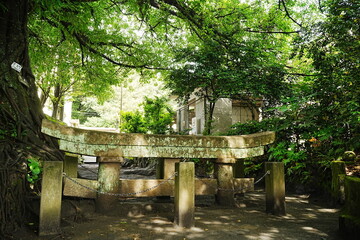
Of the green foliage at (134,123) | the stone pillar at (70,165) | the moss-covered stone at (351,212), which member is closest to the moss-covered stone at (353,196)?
the moss-covered stone at (351,212)

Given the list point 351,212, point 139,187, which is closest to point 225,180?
point 139,187

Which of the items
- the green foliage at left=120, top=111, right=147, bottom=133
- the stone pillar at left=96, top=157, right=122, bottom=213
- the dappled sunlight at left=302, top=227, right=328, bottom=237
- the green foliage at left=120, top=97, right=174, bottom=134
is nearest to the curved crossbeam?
the stone pillar at left=96, top=157, right=122, bottom=213

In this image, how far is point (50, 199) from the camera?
12.4ft

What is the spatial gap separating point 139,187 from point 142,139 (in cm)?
95

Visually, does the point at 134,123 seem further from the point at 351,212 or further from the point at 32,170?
the point at 351,212

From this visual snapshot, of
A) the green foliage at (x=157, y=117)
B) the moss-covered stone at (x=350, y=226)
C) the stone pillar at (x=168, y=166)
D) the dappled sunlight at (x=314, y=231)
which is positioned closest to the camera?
the moss-covered stone at (x=350, y=226)

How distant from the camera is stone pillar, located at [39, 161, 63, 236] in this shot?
3.70 meters

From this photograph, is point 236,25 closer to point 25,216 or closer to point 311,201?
point 311,201

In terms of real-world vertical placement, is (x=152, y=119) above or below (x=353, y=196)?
above

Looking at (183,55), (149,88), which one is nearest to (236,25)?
(183,55)

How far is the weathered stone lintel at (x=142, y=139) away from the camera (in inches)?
181

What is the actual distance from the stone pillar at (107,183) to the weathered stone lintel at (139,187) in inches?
4.4

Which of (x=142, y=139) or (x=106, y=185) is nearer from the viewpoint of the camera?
(x=106, y=185)

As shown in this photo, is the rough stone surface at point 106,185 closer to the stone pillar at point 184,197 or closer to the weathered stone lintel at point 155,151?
the weathered stone lintel at point 155,151
